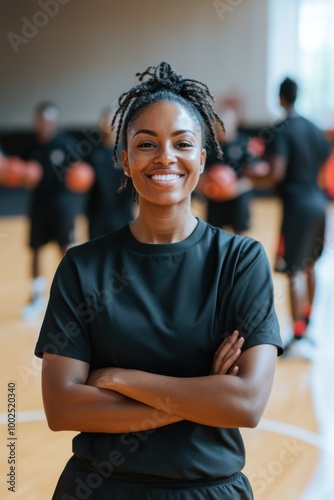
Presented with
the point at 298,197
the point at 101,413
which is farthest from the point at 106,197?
the point at 101,413

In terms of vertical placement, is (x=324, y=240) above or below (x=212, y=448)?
below

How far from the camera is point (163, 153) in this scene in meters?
1.56

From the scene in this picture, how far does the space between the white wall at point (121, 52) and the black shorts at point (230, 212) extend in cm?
812

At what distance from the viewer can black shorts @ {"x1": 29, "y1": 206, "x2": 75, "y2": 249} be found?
21.0 feet

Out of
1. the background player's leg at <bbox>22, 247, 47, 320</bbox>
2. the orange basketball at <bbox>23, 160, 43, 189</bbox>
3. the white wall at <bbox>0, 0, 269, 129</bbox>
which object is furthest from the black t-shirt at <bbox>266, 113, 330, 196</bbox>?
the white wall at <bbox>0, 0, 269, 129</bbox>

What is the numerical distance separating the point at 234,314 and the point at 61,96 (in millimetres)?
13542

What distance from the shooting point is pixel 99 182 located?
6004mm

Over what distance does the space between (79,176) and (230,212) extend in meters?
1.48

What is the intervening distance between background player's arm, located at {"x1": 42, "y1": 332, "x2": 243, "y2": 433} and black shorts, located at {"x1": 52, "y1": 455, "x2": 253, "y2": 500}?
10 centimetres

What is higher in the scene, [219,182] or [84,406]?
[84,406]

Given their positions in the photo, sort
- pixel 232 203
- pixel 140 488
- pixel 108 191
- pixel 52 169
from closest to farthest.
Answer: pixel 140 488 < pixel 108 191 < pixel 52 169 < pixel 232 203

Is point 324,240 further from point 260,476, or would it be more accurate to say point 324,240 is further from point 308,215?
point 260,476

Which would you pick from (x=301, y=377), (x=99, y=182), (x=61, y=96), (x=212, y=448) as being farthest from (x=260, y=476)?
(x=61, y=96)

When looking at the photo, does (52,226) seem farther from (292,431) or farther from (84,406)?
(84,406)
